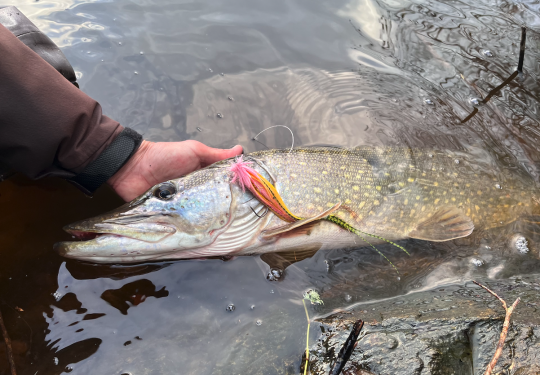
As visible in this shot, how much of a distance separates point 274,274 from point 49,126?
2.00m

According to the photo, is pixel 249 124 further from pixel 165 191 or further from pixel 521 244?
pixel 521 244

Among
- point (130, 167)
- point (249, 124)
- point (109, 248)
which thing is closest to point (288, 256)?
point (109, 248)

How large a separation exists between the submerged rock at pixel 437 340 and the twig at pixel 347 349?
0.23 ft

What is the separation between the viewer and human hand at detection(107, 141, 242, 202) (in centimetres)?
291

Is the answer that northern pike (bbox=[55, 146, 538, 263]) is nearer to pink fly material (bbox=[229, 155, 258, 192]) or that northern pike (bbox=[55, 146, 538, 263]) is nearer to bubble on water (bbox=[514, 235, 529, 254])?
pink fly material (bbox=[229, 155, 258, 192])

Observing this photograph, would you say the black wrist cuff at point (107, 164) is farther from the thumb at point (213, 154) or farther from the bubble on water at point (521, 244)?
the bubble on water at point (521, 244)

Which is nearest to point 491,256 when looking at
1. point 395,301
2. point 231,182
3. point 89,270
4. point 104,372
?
point 395,301

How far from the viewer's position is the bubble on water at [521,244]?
9.95 feet

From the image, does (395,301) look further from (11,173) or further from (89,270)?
(11,173)

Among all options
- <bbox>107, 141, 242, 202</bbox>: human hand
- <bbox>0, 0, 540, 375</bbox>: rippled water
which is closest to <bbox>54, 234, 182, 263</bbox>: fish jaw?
<bbox>0, 0, 540, 375</bbox>: rippled water

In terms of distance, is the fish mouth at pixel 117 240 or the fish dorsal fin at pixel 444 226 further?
the fish dorsal fin at pixel 444 226

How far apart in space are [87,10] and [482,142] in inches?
214

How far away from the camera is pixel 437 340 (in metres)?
1.91

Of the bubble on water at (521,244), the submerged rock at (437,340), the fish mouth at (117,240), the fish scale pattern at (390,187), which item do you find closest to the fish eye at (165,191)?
the fish mouth at (117,240)
